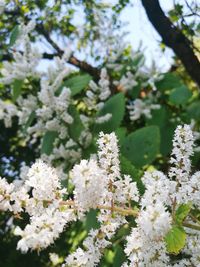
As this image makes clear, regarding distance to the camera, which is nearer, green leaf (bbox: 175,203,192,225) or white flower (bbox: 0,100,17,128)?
green leaf (bbox: 175,203,192,225)

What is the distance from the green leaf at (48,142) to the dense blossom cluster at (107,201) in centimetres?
136

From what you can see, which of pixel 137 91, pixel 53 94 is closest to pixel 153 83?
pixel 137 91

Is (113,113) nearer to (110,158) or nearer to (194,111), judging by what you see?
(194,111)

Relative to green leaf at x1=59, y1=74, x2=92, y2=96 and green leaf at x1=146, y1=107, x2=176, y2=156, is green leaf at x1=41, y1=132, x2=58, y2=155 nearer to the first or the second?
green leaf at x1=59, y1=74, x2=92, y2=96

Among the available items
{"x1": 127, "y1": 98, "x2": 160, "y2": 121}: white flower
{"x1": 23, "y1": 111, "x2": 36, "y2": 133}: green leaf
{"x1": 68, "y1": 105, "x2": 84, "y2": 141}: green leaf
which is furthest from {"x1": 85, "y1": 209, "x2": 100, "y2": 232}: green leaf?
{"x1": 127, "y1": 98, "x2": 160, "y2": 121}: white flower

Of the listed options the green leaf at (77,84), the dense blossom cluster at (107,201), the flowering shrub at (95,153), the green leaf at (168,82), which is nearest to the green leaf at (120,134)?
the flowering shrub at (95,153)

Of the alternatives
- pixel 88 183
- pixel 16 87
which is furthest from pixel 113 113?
pixel 88 183

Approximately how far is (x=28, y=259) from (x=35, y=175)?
2.60 metres

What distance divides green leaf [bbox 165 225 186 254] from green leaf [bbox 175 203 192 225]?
20 millimetres

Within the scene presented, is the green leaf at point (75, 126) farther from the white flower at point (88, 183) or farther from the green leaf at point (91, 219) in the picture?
the white flower at point (88, 183)

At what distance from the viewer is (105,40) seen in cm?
409

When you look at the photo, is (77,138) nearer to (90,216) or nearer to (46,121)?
(46,121)

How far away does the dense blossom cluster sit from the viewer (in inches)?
52.2

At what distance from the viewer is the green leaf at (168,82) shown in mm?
3626
